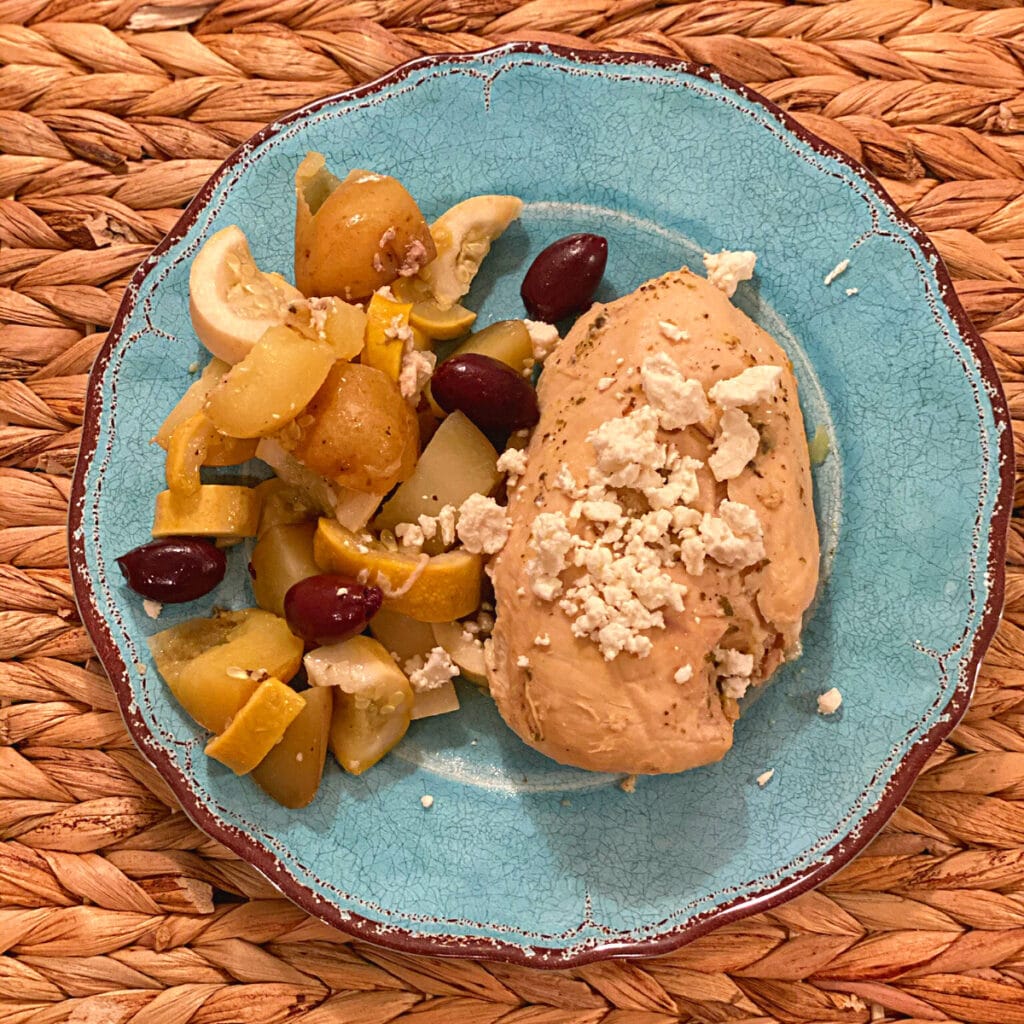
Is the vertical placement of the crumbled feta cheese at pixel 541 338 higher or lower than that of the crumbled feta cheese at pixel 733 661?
higher

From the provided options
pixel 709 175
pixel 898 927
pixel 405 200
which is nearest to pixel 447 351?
pixel 405 200

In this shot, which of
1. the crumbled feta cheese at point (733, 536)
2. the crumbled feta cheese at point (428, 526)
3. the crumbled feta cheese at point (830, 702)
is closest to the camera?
the crumbled feta cheese at point (733, 536)

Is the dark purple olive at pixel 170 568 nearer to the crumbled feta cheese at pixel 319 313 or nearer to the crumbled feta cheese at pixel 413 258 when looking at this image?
the crumbled feta cheese at pixel 319 313

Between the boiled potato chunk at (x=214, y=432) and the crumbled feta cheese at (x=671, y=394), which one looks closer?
the crumbled feta cheese at (x=671, y=394)

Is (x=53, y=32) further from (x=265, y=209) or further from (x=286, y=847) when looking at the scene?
(x=286, y=847)

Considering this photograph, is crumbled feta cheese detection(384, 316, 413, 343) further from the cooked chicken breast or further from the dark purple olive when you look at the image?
the dark purple olive

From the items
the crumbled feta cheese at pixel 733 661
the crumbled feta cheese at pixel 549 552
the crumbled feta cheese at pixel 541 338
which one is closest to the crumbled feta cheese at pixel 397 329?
the crumbled feta cheese at pixel 541 338
